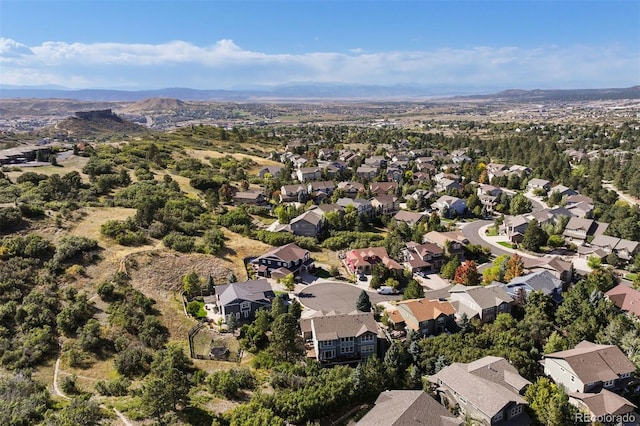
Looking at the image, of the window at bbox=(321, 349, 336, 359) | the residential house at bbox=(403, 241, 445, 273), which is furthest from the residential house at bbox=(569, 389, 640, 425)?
the residential house at bbox=(403, 241, 445, 273)

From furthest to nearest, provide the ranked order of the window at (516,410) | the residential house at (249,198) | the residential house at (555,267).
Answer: the residential house at (249,198)
the residential house at (555,267)
the window at (516,410)

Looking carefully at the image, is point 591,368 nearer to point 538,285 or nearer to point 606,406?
point 606,406

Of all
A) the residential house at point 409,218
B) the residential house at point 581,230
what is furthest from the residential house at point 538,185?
the residential house at point 409,218

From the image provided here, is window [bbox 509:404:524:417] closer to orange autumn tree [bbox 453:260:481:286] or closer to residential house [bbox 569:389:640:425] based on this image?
residential house [bbox 569:389:640:425]

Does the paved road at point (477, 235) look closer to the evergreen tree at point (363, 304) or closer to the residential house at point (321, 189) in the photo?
the evergreen tree at point (363, 304)

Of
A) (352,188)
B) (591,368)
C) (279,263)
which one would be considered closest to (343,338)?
(279,263)

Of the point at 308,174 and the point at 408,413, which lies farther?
the point at 308,174

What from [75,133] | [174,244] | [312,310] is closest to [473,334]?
[312,310]
